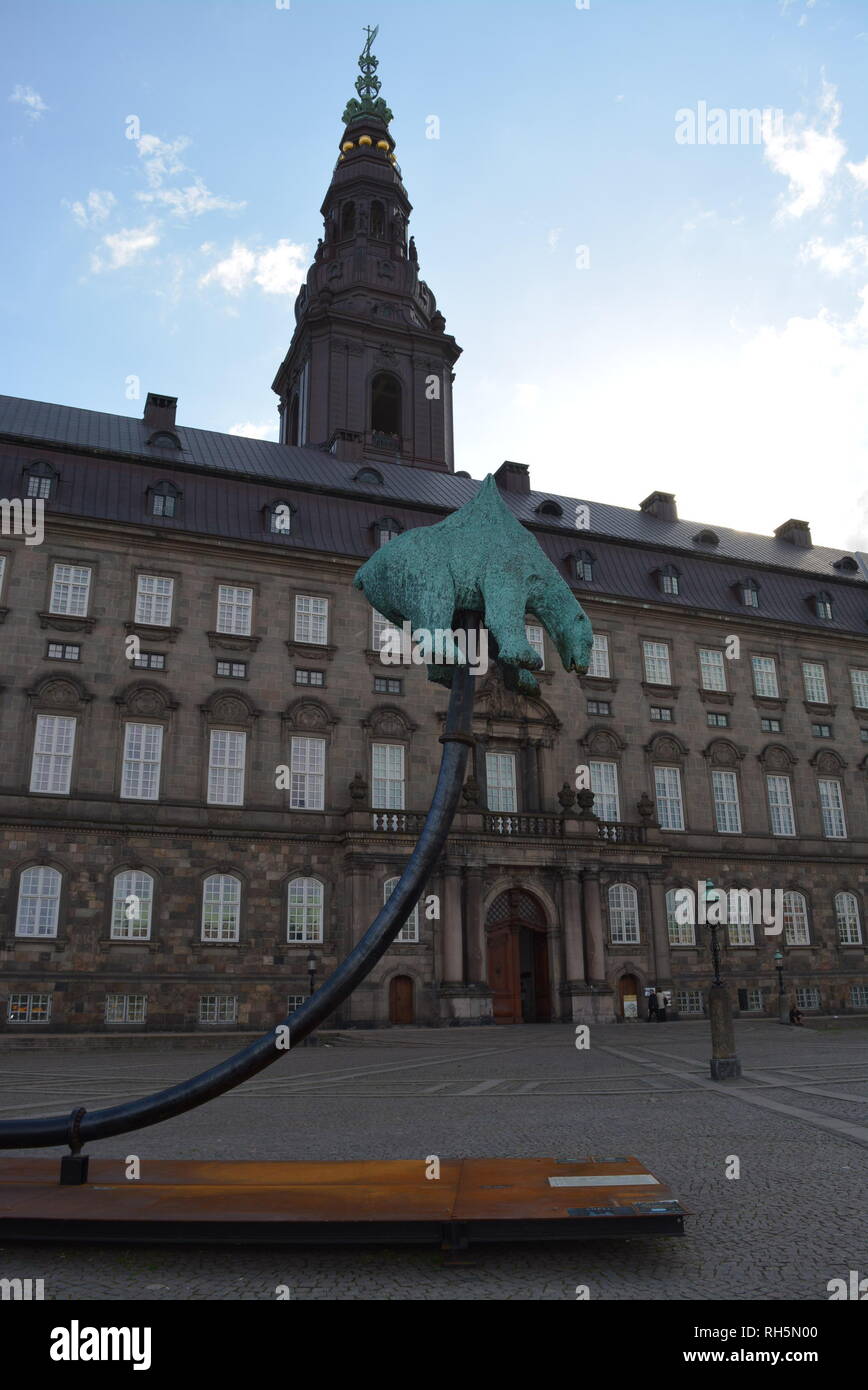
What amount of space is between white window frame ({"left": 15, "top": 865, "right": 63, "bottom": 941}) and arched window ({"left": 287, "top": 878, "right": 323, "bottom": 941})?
7.38 meters

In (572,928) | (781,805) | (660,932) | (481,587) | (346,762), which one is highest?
(346,762)

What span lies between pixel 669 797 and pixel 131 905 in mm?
21515

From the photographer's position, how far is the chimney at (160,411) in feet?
143

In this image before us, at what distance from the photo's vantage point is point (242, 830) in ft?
110

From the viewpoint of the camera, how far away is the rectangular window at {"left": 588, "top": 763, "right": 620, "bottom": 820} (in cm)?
3972

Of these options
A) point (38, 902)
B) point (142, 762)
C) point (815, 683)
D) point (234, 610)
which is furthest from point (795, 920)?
point (38, 902)

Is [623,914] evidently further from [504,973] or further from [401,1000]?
[401,1000]

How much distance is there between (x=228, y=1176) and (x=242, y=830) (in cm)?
2660

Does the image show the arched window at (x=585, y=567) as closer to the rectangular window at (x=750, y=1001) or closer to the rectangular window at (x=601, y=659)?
the rectangular window at (x=601, y=659)

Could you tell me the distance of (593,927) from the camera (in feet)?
118

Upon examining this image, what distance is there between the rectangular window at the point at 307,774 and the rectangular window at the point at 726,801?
16.9 metres

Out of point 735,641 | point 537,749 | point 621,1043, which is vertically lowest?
point 621,1043
